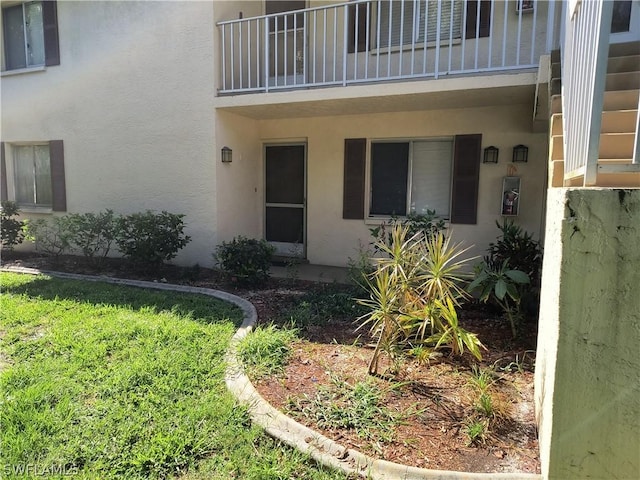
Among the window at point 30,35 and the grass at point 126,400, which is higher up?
the window at point 30,35

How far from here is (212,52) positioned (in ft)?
22.0


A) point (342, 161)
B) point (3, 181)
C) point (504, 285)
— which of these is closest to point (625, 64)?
point (504, 285)

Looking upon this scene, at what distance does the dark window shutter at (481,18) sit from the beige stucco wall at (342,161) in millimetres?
1098

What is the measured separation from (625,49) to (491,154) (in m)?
2.24

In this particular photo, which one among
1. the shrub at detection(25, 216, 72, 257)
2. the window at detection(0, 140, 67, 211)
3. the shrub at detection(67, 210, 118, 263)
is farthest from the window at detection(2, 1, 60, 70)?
the shrub at detection(67, 210, 118, 263)

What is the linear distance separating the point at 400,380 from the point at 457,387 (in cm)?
44

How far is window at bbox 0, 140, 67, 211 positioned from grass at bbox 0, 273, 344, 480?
499cm

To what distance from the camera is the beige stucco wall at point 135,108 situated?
6922mm

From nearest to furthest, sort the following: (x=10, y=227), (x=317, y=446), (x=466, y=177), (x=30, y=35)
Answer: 1. (x=317, y=446)
2. (x=466, y=177)
3. (x=10, y=227)
4. (x=30, y=35)

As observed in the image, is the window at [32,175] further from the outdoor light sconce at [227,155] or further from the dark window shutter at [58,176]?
the outdoor light sconce at [227,155]

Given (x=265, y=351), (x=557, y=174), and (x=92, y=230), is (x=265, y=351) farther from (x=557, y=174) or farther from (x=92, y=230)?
(x=92, y=230)

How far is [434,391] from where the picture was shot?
3.17 m

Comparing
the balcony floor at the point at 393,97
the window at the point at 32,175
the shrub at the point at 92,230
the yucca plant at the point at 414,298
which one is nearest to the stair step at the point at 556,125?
the yucca plant at the point at 414,298

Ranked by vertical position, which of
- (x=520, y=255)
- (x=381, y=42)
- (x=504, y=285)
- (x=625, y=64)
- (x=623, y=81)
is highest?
(x=381, y=42)
